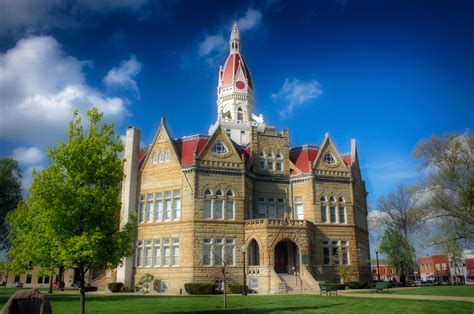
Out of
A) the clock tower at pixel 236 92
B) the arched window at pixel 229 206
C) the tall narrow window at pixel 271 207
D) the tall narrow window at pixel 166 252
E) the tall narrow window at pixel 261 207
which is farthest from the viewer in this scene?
the clock tower at pixel 236 92

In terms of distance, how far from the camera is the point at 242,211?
40625 millimetres

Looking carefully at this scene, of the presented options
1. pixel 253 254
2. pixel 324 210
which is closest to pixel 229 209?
pixel 253 254

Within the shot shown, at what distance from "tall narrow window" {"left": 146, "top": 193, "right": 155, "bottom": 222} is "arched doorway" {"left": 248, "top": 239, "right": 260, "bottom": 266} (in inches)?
390

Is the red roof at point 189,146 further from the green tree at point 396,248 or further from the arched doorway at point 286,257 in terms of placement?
the green tree at point 396,248

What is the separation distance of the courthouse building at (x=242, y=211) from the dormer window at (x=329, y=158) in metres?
0.12

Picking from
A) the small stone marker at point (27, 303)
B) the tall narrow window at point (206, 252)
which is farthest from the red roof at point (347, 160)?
the small stone marker at point (27, 303)

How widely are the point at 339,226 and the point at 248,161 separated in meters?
11.2

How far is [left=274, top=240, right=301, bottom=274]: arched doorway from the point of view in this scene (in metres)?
41.0

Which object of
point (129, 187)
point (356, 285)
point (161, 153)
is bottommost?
point (356, 285)

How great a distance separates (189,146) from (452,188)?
2375cm

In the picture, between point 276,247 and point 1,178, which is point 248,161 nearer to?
point 276,247

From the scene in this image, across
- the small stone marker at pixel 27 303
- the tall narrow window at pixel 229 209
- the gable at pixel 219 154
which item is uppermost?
the gable at pixel 219 154

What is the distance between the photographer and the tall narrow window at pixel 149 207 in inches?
1642

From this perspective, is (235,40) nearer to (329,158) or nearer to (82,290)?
(329,158)
